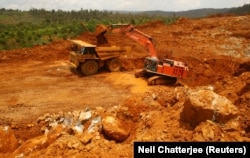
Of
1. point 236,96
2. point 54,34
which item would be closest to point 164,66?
point 236,96

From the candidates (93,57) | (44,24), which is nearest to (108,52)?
(93,57)

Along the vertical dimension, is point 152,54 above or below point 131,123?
above

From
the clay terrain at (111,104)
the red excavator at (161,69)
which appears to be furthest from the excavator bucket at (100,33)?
the red excavator at (161,69)

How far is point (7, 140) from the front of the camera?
37.2 feet

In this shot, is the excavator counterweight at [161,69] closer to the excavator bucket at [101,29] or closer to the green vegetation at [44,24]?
the excavator bucket at [101,29]

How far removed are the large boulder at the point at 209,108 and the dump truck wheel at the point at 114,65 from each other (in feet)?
31.3

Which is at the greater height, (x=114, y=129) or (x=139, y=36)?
(x=139, y=36)

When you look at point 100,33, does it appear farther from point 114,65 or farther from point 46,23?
point 46,23

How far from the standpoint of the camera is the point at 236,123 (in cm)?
969

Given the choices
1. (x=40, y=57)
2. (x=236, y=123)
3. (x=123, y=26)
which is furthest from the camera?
(x=40, y=57)

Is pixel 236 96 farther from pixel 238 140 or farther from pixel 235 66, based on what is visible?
pixel 235 66

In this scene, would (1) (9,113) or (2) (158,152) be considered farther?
(1) (9,113)

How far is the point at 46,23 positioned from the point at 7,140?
53.8 m

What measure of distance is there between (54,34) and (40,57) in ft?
48.1
